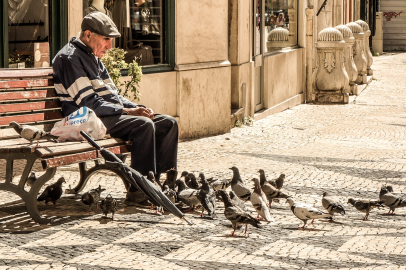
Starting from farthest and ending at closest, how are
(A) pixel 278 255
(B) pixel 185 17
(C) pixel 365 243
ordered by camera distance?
1. (B) pixel 185 17
2. (C) pixel 365 243
3. (A) pixel 278 255

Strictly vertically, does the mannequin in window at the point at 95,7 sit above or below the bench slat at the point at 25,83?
above

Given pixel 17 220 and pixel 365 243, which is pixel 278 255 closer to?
pixel 365 243

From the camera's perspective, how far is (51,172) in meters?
5.71

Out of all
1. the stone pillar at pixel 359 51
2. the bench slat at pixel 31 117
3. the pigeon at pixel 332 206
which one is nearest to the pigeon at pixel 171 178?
the bench slat at pixel 31 117

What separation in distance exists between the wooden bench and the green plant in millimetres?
1765

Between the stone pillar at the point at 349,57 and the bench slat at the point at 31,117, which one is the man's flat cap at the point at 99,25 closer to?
the bench slat at the point at 31,117

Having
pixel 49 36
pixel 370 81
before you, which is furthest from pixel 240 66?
pixel 370 81

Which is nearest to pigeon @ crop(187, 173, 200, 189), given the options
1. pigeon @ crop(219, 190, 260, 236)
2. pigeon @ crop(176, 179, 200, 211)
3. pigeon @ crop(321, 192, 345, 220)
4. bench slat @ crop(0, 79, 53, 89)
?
pigeon @ crop(176, 179, 200, 211)

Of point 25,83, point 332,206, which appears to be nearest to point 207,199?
point 332,206

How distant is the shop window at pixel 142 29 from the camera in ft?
34.2

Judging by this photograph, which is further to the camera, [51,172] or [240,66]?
[240,66]

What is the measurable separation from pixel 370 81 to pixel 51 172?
17.3 meters

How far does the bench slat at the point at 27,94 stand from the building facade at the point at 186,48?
1723mm

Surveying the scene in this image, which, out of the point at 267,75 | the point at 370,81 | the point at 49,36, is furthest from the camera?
the point at 370,81
